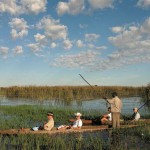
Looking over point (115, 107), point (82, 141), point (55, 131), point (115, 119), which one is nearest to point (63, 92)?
point (115, 119)

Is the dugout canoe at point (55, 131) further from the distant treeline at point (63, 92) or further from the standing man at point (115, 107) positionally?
the distant treeline at point (63, 92)

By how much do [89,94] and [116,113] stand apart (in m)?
29.6

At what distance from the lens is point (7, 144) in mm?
13773

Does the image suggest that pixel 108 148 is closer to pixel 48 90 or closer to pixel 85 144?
pixel 85 144

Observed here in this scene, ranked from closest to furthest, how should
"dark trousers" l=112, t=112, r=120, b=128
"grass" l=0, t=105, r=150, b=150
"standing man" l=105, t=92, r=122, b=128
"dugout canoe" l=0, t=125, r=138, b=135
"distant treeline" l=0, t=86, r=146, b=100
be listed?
1. "grass" l=0, t=105, r=150, b=150
2. "dugout canoe" l=0, t=125, r=138, b=135
3. "standing man" l=105, t=92, r=122, b=128
4. "dark trousers" l=112, t=112, r=120, b=128
5. "distant treeline" l=0, t=86, r=146, b=100

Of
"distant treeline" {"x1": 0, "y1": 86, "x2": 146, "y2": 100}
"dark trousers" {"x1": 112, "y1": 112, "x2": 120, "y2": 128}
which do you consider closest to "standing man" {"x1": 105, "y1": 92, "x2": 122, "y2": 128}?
"dark trousers" {"x1": 112, "y1": 112, "x2": 120, "y2": 128}

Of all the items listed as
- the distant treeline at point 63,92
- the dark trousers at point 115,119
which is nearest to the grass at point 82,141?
the dark trousers at point 115,119

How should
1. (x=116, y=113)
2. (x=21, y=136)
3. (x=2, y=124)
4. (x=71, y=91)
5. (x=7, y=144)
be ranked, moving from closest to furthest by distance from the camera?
(x=7, y=144)
(x=21, y=136)
(x=116, y=113)
(x=2, y=124)
(x=71, y=91)

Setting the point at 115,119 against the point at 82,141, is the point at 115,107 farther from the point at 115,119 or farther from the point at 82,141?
the point at 82,141

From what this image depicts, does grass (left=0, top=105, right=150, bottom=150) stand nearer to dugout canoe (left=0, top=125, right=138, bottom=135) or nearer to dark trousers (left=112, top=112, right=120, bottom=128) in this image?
dugout canoe (left=0, top=125, right=138, bottom=135)

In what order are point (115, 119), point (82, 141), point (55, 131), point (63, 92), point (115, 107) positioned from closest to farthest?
point (82, 141), point (55, 131), point (115, 107), point (115, 119), point (63, 92)

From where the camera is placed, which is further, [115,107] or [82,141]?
[115,107]

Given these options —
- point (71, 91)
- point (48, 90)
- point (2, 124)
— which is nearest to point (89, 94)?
point (71, 91)

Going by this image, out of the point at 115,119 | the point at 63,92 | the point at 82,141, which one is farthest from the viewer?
the point at 63,92
